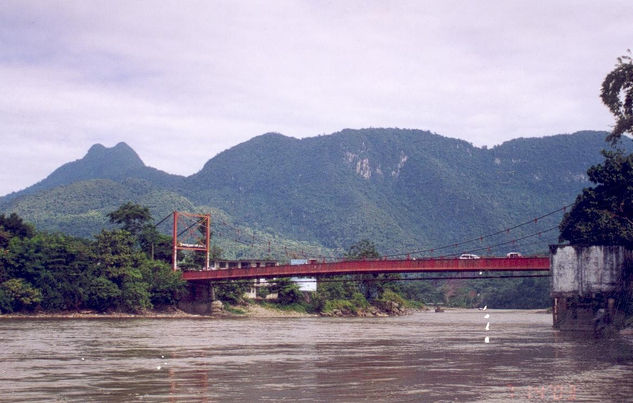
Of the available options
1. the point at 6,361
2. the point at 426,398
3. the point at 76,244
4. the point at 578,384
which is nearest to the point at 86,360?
the point at 6,361

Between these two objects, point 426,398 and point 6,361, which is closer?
point 426,398

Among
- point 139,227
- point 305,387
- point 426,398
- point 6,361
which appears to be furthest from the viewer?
point 139,227

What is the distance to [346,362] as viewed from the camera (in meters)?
31.8

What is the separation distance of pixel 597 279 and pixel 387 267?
91.4 feet

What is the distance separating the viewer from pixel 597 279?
194ft

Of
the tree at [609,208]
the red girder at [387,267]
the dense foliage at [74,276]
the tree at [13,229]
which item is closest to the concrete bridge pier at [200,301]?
the red girder at [387,267]

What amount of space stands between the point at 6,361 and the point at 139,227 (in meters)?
88.9

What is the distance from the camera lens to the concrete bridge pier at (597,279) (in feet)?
192

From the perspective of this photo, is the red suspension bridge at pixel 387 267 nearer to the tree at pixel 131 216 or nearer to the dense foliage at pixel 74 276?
the dense foliage at pixel 74 276

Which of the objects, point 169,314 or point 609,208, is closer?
point 609,208

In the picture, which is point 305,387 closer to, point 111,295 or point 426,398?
point 426,398

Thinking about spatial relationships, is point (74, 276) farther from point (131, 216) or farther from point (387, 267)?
point (387, 267)

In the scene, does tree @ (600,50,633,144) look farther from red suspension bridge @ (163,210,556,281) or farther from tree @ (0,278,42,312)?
tree @ (0,278,42,312)

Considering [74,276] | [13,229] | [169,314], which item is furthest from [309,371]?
[13,229]
